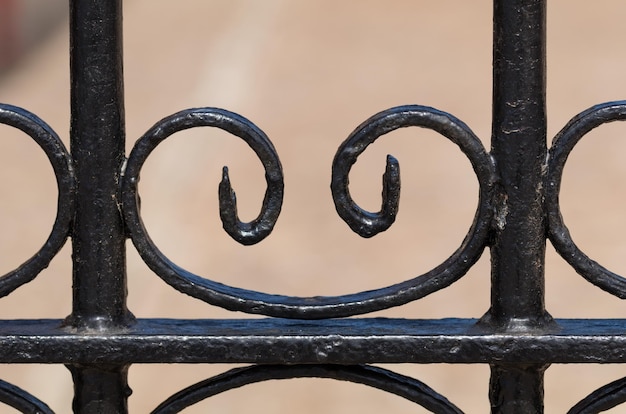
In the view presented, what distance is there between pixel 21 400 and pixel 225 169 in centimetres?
19

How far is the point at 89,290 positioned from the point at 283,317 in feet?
0.39

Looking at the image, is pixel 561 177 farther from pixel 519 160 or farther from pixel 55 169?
pixel 55 169

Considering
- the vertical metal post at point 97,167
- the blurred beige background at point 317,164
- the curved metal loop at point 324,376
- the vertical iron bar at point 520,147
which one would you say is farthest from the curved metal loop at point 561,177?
the blurred beige background at point 317,164

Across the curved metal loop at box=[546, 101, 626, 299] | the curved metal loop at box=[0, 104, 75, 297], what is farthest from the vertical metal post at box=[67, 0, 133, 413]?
the curved metal loop at box=[546, 101, 626, 299]

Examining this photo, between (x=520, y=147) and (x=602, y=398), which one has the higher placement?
(x=520, y=147)

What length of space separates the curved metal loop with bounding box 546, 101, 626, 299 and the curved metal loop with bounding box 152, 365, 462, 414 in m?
0.12

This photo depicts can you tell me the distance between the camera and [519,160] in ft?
2.13

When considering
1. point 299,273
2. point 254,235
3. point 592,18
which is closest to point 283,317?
point 254,235

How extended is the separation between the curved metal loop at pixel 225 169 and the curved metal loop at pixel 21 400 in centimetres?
13

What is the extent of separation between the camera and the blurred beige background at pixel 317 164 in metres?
2.32

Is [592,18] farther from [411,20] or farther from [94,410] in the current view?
[94,410]

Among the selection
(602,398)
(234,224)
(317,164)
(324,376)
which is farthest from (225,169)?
(317,164)

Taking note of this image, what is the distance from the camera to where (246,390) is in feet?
7.02

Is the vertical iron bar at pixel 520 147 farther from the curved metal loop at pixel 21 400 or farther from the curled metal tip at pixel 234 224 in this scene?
the curved metal loop at pixel 21 400
